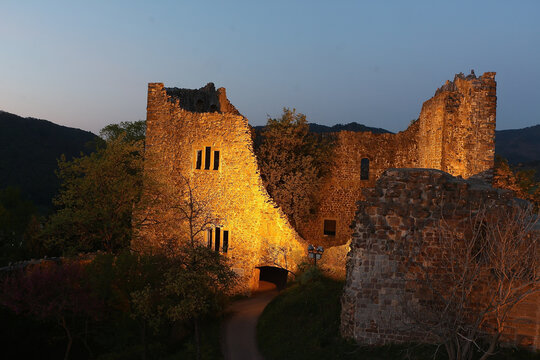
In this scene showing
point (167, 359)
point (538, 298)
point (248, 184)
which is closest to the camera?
point (538, 298)

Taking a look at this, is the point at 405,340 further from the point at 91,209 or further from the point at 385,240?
the point at 91,209

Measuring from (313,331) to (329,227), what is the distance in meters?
12.2

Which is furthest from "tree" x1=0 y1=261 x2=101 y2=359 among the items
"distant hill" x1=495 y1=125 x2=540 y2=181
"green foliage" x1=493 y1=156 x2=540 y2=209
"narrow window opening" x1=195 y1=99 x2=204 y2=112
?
"distant hill" x1=495 y1=125 x2=540 y2=181

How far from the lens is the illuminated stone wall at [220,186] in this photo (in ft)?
64.6

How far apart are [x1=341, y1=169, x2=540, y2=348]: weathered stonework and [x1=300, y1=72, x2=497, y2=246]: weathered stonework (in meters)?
5.61

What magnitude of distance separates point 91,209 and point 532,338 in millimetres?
20199

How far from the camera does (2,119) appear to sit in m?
80.4

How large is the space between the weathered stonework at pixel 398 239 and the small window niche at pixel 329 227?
13.5 meters

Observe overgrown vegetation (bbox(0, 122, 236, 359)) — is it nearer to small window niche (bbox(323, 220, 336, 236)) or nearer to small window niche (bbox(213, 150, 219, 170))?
small window niche (bbox(213, 150, 219, 170))

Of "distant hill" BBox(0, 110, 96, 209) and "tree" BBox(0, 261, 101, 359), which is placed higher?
"distant hill" BBox(0, 110, 96, 209)

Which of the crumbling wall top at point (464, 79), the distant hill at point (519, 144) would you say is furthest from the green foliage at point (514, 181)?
the distant hill at point (519, 144)

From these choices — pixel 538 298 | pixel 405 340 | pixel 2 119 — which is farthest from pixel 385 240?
pixel 2 119

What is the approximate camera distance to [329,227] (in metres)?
25.1

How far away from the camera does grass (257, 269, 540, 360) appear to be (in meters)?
10.5
